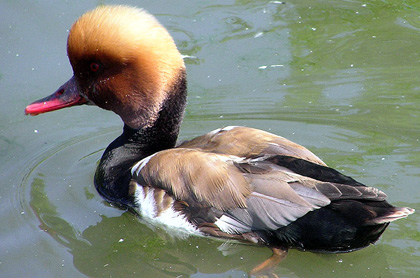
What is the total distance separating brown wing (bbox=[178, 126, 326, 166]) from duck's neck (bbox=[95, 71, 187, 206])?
0.26 meters

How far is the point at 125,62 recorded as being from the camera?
14.5ft

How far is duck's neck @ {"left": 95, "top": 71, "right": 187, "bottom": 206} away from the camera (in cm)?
451

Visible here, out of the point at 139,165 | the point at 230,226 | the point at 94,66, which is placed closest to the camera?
the point at 230,226

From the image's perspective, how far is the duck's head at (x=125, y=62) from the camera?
4.32m

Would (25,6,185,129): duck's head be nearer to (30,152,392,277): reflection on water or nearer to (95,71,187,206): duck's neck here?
(95,71,187,206): duck's neck

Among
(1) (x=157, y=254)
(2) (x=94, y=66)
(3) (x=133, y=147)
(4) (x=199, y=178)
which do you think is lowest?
(1) (x=157, y=254)

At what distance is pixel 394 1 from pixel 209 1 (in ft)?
6.59

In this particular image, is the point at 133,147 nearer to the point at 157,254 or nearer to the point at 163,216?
the point at 163,216

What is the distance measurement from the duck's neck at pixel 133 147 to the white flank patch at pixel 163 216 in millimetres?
136

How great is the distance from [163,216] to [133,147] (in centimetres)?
73

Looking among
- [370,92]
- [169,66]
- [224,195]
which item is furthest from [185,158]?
[370,92]

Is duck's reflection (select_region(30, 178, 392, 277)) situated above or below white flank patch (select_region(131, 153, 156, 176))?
below

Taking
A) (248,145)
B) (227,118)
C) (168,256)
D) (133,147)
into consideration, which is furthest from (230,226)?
(227,118)

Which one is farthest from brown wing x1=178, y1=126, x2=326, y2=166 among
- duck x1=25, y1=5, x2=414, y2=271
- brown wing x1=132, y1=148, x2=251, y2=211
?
brown wing x1=132, y1=148, x2=251, y2=211
